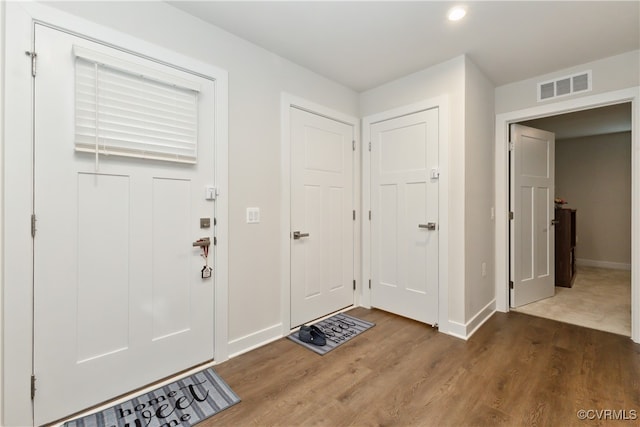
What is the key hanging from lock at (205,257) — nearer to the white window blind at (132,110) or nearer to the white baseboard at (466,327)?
the white window blind at (132,110)

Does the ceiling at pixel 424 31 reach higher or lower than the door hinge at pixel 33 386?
higher

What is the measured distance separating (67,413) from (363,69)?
338cm

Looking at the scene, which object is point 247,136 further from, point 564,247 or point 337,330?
point 564,247

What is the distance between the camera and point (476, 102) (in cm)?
283

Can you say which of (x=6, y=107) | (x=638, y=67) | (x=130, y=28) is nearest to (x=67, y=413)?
(x=6, y=107)

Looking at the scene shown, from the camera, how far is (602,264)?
218 inches

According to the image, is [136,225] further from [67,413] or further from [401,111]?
[401,111]

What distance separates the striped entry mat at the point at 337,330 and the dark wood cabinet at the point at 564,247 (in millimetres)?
3285

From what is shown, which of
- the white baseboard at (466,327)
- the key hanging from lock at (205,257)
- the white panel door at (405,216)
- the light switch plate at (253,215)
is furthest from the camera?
the white panel door at (405,216)

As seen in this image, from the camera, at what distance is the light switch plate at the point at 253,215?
2.38 meters

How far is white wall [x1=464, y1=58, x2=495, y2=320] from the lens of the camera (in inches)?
106

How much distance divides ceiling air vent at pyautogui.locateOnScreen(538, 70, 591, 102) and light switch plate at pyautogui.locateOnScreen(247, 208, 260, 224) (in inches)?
122

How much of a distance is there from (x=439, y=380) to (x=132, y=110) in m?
2.67

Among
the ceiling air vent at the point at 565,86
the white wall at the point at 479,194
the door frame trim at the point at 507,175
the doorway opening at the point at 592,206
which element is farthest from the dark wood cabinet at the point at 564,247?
the ceiling air vent at the point at 565,86
